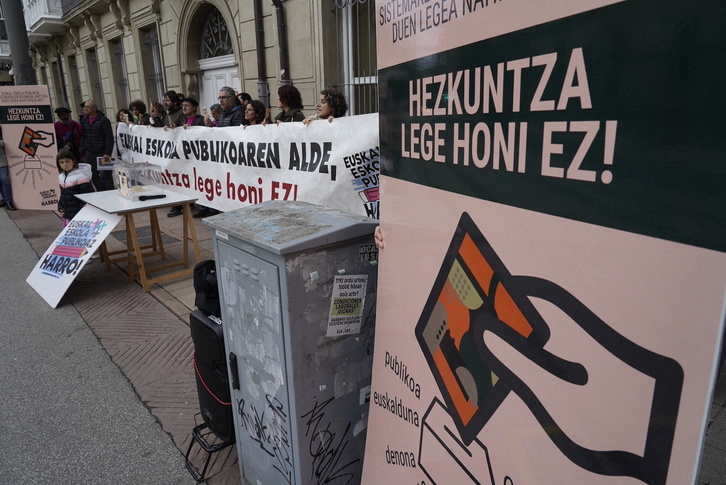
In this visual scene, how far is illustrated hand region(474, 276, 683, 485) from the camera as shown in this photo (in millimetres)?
872

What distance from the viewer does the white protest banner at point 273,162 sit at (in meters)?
4.15

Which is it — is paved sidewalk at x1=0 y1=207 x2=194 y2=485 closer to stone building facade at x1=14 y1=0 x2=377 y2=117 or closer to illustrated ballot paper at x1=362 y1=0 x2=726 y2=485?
illustrated ballot paper at x1=362 y1=0 x2=726 y2=485

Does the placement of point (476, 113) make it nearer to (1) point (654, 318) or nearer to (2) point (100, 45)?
(1) point (654, 318)

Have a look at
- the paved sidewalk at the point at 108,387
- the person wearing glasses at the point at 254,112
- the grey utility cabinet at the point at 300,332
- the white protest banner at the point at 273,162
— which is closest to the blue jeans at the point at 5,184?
the white protest banner at the point at 273,162

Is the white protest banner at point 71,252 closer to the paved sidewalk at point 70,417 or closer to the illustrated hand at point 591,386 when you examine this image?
the paved sidewalk at point 70,417

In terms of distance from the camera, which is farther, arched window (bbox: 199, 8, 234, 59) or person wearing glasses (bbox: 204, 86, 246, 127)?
arched window (bbox: 199, 8, 234, 59)

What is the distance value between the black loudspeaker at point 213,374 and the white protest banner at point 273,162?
1.87m

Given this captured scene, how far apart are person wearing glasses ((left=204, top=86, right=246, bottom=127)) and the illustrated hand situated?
6.22m

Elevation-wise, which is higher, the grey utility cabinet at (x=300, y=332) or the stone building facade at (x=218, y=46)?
the stone building facade at (x=218, y=46)

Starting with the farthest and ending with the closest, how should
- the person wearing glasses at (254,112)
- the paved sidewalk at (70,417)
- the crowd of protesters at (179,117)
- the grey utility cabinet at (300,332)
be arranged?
the person wearing glasses at (254,112) < the crowd of protesters at (179,117) < the paved sidewalk at (70,417) < the grey utility cabinet at (300,332)

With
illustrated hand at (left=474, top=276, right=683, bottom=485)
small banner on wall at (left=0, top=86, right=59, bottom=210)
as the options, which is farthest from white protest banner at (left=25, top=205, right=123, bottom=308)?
small banner on wall at (left=0, top=86, right=59, bottom=210)

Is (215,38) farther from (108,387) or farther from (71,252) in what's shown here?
(108,387)

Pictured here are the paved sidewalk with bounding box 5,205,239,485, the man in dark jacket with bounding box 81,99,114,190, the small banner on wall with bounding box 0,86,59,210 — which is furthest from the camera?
the small banner on wall with bounding box 0,86,59,210

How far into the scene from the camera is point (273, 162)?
17.4 ft
